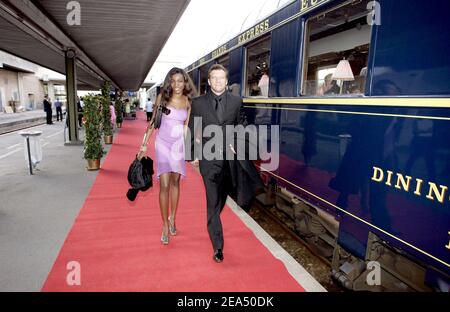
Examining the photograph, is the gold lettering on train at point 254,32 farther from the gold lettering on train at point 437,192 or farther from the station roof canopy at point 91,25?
the gold lettering on train at point 437,192

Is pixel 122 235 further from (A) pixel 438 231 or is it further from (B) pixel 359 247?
(A) pixel 438 231

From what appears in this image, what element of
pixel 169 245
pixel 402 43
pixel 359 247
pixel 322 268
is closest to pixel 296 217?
pixel 322 268

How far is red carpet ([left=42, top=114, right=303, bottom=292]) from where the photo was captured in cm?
279

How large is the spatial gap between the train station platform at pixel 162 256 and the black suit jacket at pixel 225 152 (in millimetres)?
723

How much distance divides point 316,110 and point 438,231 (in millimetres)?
1802

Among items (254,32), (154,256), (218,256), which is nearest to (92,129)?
(254,32)

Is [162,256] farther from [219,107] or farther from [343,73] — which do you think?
[343,73]

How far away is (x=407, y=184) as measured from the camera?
7.87ft

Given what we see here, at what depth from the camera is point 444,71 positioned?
7.10ft

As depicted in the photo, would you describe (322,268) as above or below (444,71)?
below

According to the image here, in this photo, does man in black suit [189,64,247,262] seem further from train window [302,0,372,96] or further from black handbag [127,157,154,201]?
train window [302,0,372,96]

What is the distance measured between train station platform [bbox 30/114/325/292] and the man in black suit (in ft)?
1.13

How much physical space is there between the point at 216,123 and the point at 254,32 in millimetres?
2992

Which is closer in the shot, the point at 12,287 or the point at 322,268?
the point at 12,287
